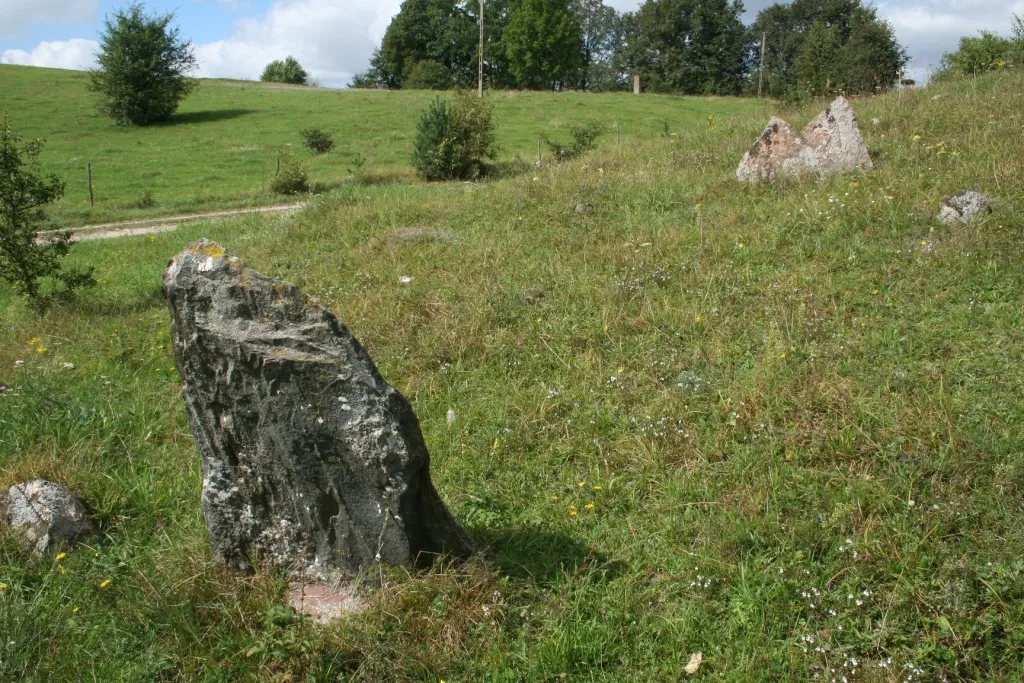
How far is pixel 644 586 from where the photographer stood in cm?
420

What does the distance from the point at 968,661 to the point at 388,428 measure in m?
2.84

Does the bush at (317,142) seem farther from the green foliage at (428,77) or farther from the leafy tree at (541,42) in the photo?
the leafy tree at (541,42)

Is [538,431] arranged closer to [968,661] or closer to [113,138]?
[968,661]

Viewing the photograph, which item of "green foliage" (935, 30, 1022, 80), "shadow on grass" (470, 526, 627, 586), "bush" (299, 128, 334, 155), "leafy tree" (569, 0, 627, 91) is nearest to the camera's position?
"shadow on grass" (470, 526, 627, 586)

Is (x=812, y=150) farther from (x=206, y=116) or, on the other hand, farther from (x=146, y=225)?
(x=206, y=116)

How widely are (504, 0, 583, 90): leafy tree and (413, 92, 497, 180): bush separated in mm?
50012

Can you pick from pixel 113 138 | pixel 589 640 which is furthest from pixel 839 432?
pixel 113 138

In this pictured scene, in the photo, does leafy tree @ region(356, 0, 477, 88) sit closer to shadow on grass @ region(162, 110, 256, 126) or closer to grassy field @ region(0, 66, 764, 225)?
grassy field @ region(0, 66, 764, 225)

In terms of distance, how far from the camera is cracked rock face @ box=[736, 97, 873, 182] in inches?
402

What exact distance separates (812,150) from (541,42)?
59.5m

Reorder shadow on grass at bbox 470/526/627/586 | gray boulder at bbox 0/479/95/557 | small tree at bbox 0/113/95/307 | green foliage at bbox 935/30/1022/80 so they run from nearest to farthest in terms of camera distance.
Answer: shadow on grass at bbox 470/526/627/586
gray boulder at bbox 0/479/95/557
small tree at bbox 0/113/95/307
green foliage at bbox 935/30/1022/80

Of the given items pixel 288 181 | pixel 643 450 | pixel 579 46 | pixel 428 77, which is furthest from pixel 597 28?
pixel 643 450

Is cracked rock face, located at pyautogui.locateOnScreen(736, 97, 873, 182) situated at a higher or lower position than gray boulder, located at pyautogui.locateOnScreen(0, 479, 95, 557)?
higher

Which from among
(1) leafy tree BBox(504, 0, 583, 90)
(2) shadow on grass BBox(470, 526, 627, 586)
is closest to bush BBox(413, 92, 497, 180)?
(2) shadow on grass BBox(470, 526, 627, 586)
